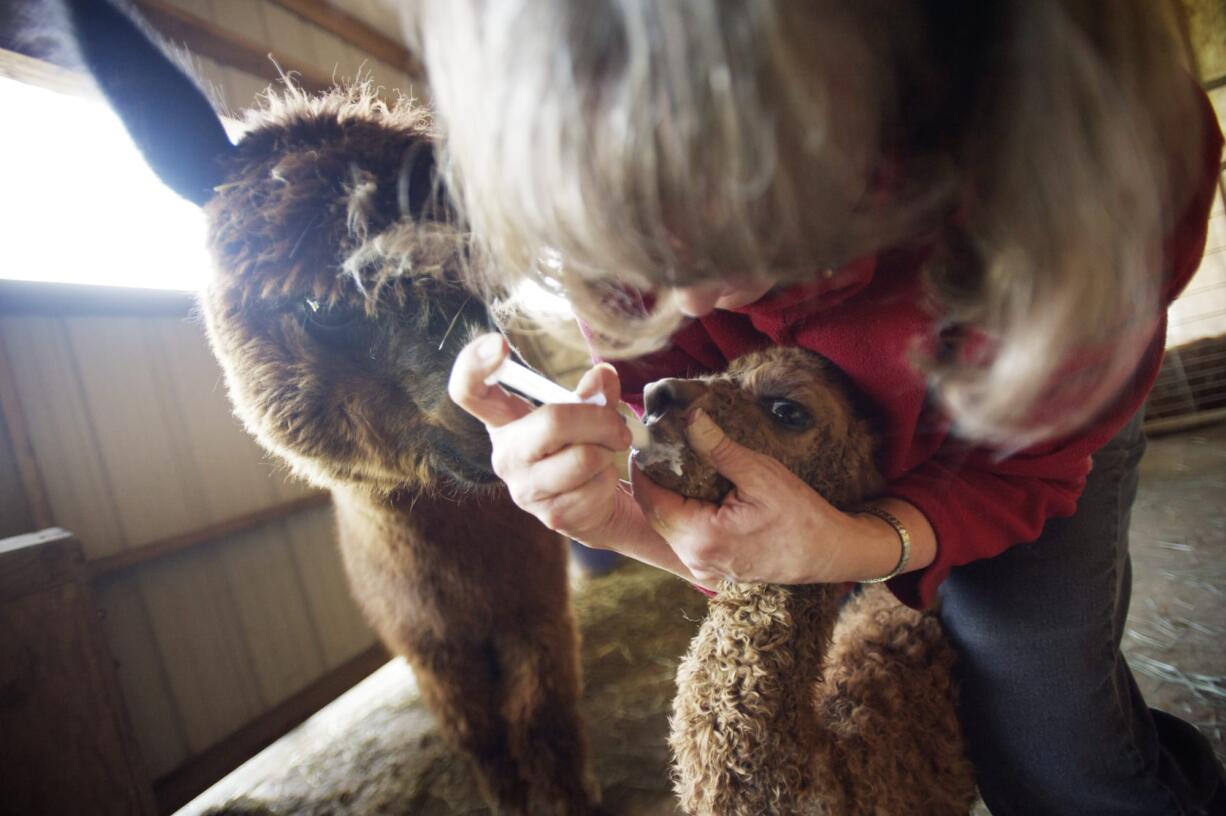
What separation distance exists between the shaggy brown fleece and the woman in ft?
1.14

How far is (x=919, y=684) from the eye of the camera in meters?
0.92

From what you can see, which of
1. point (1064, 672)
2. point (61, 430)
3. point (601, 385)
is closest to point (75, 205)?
point (61, 430)

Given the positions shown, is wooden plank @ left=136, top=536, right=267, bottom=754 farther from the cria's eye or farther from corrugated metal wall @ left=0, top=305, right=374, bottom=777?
the cria's eye

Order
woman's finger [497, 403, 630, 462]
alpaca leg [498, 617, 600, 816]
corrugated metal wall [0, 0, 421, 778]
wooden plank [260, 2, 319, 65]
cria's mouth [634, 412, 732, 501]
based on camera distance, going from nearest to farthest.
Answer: woman's finger [497, 403, 630, 462] < cria's mouth [634, 412, 732, 501] < alpaca leg [498, 617, 600, 816] < corrugated metal wall [0, 0, 421, 778] < wooden plank [260, 2, 319, 65]

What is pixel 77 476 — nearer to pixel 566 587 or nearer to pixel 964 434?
pixel 566 587

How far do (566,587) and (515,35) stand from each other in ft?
4.29

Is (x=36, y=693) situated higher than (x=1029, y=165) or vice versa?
(x=1029, y=165)

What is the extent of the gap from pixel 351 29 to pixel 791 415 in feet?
10.9

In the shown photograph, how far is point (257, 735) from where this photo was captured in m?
2.09

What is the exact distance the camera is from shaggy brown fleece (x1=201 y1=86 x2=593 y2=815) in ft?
3.19

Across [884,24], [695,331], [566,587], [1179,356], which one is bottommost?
[1179,356]

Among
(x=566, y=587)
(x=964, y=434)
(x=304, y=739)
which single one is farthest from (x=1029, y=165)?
(x=304, y=739)

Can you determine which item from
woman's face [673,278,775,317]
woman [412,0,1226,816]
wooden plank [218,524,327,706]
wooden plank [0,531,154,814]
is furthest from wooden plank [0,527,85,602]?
woman's face [673,278,775,317]

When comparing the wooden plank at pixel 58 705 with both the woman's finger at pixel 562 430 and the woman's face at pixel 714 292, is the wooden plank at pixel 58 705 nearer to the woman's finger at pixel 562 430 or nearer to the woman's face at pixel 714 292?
the woman's finger at pixel 562 430
